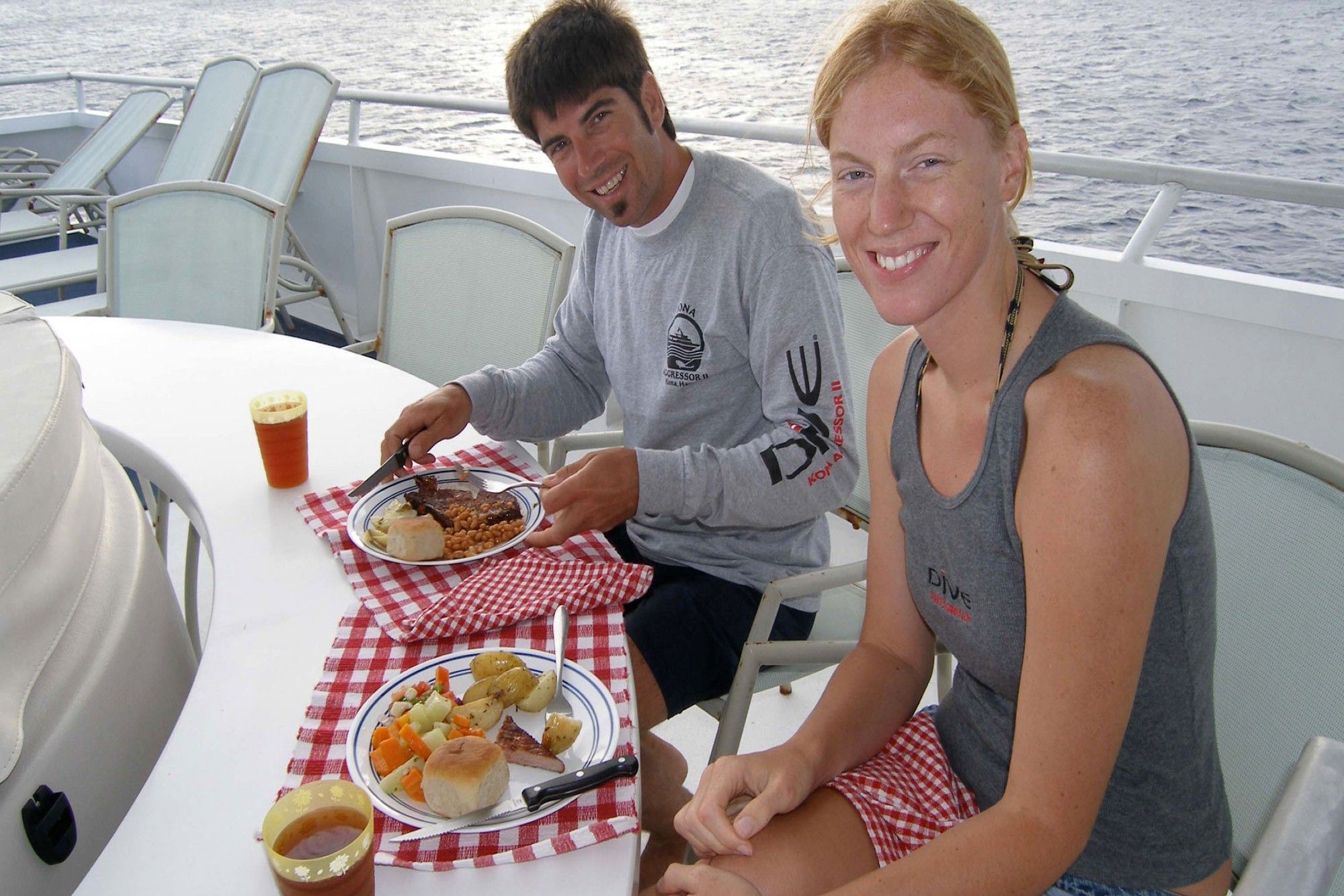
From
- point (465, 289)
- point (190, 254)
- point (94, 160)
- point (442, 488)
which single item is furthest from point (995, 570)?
point (94, 160)

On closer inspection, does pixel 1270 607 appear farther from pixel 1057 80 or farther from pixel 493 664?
pixel 1057 80

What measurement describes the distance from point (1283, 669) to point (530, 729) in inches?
29.3

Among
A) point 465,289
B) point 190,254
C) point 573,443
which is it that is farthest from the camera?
point 190,254

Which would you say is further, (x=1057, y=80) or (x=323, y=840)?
(x=1057, y=80)

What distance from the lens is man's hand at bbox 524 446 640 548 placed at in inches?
46.7

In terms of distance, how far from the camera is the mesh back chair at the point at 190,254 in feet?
7.66

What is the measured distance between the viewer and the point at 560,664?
92cm

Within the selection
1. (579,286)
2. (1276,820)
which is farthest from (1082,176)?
(1276,820)

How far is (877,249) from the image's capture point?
3.07 feet

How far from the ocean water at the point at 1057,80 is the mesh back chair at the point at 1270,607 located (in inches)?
14.8

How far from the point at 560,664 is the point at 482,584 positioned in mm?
202

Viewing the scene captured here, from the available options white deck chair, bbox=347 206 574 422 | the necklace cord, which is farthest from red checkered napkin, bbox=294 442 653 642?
white deck chair, bbox=347 206 574 422

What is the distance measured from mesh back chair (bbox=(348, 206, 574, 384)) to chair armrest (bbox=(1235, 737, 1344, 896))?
1.47 metres

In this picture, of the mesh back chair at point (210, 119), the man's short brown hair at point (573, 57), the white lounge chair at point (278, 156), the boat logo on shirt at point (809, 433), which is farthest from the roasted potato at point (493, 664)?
the mesh back chair at point (210, 119)
